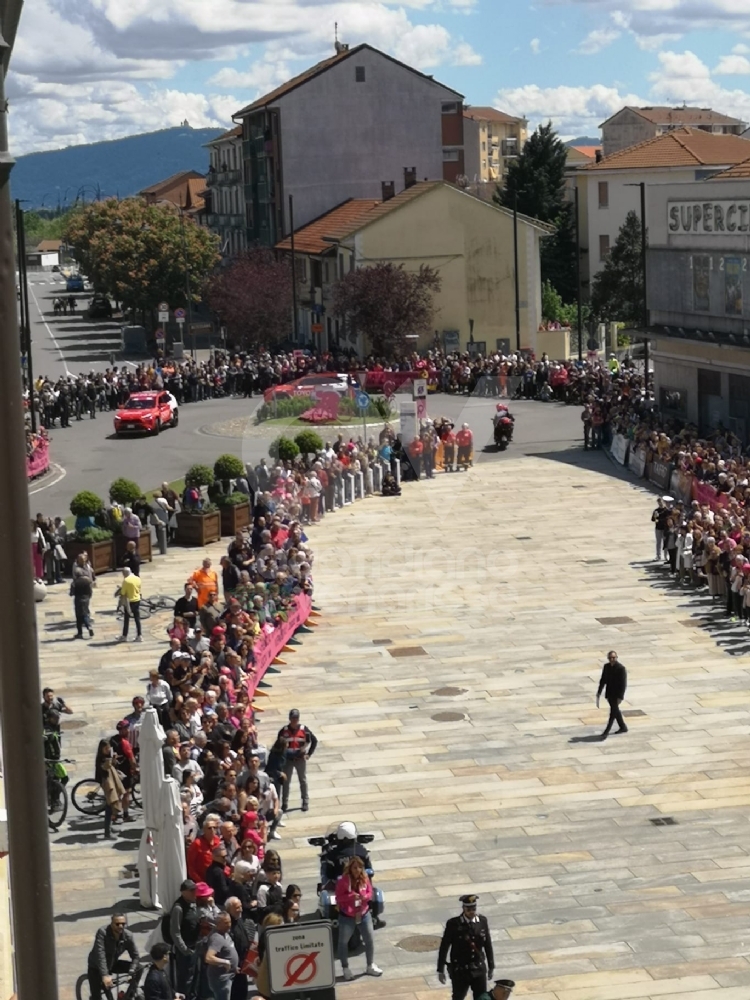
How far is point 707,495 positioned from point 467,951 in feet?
81.4

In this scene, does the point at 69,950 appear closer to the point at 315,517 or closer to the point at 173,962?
the point at 173,962

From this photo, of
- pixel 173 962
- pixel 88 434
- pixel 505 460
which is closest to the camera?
pixel 173 962

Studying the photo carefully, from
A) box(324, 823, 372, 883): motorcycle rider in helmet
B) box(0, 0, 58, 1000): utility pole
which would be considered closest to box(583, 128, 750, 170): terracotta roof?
box(324, 823, 372, 883): motorcycle rider in helmet

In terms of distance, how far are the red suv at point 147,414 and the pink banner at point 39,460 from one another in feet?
20.1

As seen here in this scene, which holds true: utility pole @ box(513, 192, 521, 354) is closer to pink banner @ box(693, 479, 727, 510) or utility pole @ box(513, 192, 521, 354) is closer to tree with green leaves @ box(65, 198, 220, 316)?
tree with green leaves @ box(65, 198, 220, 316)

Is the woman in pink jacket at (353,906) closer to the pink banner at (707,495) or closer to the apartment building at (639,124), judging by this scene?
the pink banner at (707,495)

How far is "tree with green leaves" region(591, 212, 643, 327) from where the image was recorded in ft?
261

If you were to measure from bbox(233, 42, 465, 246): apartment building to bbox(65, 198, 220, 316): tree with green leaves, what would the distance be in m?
5.19

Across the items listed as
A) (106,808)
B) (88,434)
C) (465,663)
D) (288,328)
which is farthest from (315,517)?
(288,328)

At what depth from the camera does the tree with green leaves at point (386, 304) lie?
7000 cm

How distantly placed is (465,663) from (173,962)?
13888 mm

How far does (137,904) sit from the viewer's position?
17.4 m

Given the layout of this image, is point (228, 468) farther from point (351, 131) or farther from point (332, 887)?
point (351, 131)

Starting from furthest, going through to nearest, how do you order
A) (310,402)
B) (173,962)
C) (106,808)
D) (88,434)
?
1. (88,434)
2. (310,402)
3. (106,808)
4. (173,962)
